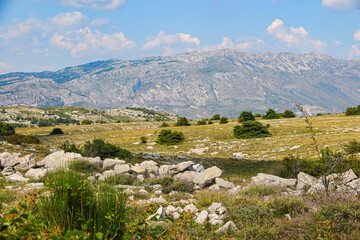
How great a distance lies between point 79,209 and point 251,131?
3574 centimetres

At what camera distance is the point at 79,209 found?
150 inches

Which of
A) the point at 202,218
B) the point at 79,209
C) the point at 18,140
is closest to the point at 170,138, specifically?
the point at 18,140

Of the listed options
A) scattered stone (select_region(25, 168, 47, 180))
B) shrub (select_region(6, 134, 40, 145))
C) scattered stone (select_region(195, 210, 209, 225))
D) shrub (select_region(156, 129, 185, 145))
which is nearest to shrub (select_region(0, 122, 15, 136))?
shrub (select_region(6, 134, 40, 145))

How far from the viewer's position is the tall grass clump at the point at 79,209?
3621mm

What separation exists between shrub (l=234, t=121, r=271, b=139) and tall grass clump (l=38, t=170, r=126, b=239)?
34686 millimetres

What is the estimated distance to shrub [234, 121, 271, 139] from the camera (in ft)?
120

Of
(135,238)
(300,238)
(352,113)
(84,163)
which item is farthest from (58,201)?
(352,113)

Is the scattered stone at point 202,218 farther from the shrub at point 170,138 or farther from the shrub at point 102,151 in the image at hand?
the shrub at point 170,138

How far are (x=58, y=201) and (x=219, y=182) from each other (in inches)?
351

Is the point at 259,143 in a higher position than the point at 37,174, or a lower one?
lower

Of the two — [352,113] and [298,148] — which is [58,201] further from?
[352,113]

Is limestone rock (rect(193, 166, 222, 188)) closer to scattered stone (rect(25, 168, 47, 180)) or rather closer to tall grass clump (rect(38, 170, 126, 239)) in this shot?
scattered stone (rect(25, 168, 47, 180))

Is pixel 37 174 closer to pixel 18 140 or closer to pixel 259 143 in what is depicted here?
pixel 18 140

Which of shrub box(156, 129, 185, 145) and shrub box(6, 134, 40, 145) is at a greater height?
shrub box(6, 134, 40, 145)
